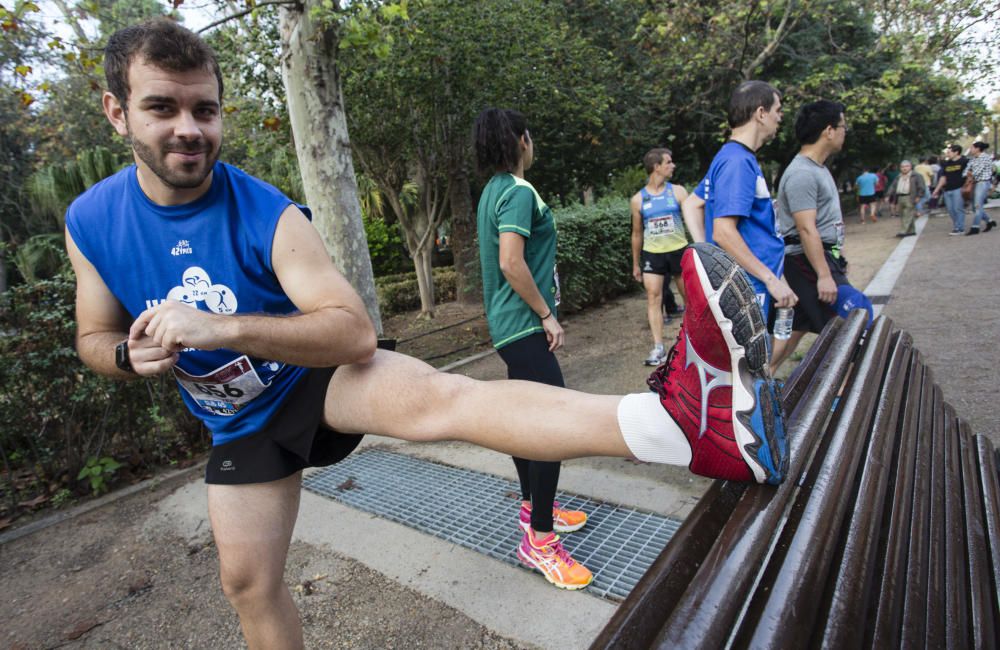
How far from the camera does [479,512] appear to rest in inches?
132

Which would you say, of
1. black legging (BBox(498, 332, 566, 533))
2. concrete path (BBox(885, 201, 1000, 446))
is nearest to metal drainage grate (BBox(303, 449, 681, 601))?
black legging (BBox(498, 332, 566, 533))

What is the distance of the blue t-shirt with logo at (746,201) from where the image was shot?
321cm

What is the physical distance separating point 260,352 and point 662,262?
4.94 metres

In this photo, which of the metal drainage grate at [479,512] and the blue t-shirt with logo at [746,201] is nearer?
the metal drainage grate at [479,512]

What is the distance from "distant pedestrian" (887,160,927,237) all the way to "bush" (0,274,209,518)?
15.6 m

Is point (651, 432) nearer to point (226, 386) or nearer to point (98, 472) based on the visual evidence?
point (226, 386)

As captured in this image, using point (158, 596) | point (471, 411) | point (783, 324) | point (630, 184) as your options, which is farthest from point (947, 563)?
point (630, 184)

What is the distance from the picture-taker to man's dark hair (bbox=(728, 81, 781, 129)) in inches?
128

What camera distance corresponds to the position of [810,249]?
3.59 meters

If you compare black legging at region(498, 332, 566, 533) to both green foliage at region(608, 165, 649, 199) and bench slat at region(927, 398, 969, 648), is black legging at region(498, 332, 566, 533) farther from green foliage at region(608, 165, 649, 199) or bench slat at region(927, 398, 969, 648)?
green foliage at region(608, 165, 649, 199)

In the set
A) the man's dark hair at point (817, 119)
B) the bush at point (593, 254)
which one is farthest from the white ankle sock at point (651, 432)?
the bush at point (593, 254)

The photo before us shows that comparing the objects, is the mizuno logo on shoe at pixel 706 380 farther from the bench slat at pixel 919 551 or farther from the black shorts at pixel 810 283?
the black shorts at pixel 810 283

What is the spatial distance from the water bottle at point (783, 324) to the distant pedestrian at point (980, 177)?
1192cm

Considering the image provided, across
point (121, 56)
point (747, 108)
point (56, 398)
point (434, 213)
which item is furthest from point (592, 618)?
point (434, 213)
